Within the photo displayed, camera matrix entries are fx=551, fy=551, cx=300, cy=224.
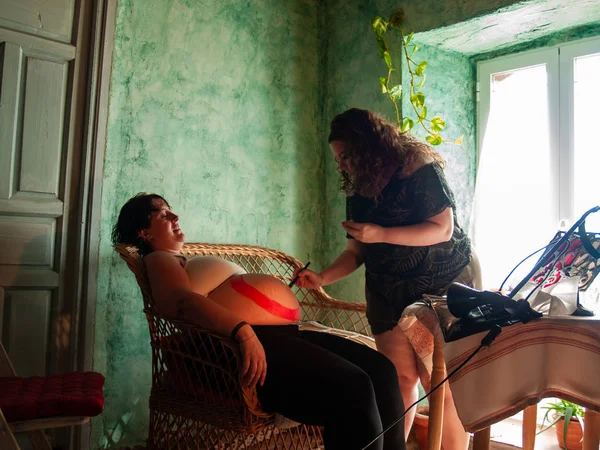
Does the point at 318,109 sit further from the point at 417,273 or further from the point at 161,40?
the point at 417,273

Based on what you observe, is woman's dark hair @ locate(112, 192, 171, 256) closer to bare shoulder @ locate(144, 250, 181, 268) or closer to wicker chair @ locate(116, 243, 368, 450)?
wicker chair @ locate(116, 243, 368, 450)

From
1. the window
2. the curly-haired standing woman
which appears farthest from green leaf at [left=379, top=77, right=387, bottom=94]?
the curly-haired standing woman

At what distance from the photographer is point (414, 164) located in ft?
6.13

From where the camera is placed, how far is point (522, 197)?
3018mm

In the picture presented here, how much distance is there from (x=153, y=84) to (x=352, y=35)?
1314 millimetres

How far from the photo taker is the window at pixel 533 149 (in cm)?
282

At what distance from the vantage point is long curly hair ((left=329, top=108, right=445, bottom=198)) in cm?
188

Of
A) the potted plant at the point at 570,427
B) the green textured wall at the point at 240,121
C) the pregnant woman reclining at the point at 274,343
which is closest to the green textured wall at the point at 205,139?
the green textured wall at the point at 240,121

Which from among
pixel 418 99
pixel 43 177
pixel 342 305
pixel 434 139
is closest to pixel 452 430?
pixel 342 305

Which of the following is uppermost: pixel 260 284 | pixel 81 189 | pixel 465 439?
pixel 81 189

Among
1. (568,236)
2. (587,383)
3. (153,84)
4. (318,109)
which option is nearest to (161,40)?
(153,84)

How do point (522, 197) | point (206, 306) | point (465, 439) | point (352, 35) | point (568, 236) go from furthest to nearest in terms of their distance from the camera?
point (352, 35) < point (522, 197) < point (465, 439) < point (206, 306) < point (568, 236)

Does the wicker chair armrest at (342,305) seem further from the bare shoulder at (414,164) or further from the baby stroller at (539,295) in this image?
the baby stroller at (539,295)

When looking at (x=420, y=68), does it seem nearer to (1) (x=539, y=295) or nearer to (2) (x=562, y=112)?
(2) (x=562, y=112)
